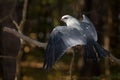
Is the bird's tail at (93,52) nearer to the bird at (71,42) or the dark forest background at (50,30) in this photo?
the bird at (71,42)

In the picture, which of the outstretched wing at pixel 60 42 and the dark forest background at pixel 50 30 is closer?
the outstretched wing at pixel 60 42

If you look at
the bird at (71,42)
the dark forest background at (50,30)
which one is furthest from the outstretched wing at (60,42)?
the dark forest background at (50,30)

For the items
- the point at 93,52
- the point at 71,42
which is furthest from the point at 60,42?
the point at 93,52

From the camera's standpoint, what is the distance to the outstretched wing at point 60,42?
2.46 m

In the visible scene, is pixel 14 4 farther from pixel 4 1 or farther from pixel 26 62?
pixel 26 62

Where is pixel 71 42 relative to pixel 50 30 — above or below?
above

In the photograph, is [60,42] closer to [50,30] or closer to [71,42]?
[71,42]

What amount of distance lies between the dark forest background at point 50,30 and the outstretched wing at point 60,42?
35cm

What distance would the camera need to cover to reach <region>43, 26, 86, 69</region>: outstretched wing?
96.7 inches

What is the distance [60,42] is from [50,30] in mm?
7030

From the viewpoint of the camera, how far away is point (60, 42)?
2541 mm

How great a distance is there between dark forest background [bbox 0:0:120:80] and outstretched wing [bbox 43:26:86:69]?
353 mm

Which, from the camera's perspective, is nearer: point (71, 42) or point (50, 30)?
point (71, 42)

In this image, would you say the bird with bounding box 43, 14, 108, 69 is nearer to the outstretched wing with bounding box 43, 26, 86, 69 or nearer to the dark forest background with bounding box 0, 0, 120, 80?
the outstretched wing with bounding box 43, 26, 86, 69
